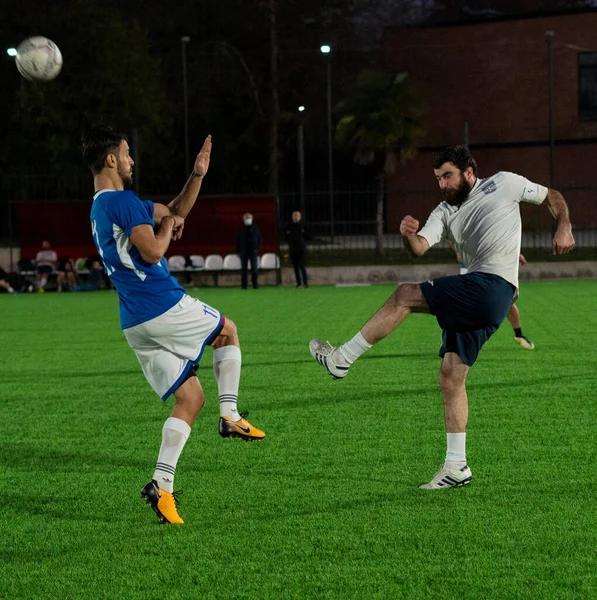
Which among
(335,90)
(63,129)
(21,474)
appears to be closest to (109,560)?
(21,474)

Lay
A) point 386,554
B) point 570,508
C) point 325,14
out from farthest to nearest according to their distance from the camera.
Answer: point 325,14, point 570,508, point 386,554

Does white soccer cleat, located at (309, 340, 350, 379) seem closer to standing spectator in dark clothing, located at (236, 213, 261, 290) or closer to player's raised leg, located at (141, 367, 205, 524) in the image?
player's raised leg, located at (141, 367, 205, 524)

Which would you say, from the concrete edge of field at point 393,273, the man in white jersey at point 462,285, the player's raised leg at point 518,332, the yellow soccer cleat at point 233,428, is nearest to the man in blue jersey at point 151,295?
the yellow soccer cleat at point 233,428

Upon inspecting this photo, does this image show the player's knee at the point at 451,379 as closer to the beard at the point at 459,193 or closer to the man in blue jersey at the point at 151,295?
the beard at the point at 459,193

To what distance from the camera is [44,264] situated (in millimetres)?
32812

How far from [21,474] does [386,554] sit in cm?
312

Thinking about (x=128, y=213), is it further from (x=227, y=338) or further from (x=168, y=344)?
(x=227, y=338)

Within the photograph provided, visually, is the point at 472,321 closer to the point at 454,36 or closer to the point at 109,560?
the point at 109,560

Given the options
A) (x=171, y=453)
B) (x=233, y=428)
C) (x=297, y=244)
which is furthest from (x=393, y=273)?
(x=171, y=453)

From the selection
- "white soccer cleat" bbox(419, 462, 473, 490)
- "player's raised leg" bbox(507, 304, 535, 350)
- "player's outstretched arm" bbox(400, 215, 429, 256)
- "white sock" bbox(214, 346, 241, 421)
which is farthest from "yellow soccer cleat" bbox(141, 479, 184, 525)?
"player's raised leg" bbox(507, 304, 535, 350)

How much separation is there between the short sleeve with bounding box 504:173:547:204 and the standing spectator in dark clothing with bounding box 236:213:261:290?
2386 cm

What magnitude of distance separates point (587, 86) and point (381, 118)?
11280 millimetres

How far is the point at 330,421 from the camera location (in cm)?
943

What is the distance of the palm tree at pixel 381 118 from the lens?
44.9 meters
